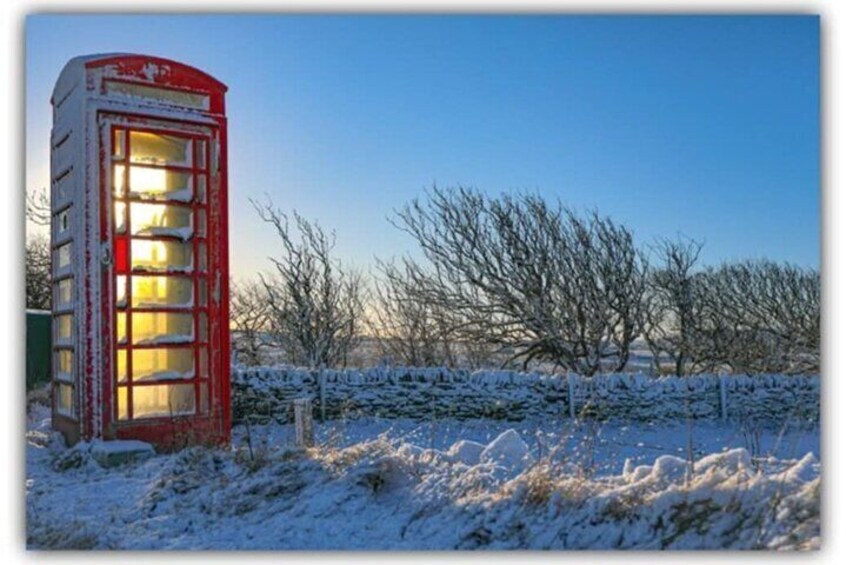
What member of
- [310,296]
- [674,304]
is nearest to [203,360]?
[674,304]

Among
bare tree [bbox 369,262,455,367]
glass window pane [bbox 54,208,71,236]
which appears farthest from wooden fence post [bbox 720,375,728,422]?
glass window pane [bbox 54,208,71,236]

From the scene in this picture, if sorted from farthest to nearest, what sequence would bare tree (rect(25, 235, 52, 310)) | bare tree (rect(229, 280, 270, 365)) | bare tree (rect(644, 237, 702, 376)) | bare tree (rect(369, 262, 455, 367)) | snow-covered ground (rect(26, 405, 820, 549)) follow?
bare tree (rect(229, 280, 270, 365)), bare tree (rect(369, 262, 455, 367)), bare tree (rect(644, 237, 702, 376)), bare tree (rect(25, 235, 52, 310)), snow-covered ground (rect(26, 405, 820, 549))

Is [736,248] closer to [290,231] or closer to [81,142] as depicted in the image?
[290,231]

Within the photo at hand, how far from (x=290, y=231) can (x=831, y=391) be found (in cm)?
415

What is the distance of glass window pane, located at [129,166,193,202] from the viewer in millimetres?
5039

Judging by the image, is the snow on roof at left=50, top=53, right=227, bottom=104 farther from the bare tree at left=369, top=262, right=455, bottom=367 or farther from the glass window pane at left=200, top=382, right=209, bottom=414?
the bare tree at left=369, top=262, right=455, bottom=367

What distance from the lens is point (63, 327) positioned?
5.36 metres

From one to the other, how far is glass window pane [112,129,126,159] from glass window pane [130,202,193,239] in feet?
0.98

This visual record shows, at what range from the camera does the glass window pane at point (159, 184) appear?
16.5ft

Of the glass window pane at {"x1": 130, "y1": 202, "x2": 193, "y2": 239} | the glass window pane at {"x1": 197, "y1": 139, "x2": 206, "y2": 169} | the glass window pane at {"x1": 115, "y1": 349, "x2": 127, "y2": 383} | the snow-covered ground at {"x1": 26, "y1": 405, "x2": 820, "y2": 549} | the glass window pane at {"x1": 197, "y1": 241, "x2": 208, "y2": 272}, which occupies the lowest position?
the snow-covered ground at {"x1": 26, "y1": 405, "x2": 820, "y2": 549}

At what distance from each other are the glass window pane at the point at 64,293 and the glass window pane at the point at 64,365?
288mm

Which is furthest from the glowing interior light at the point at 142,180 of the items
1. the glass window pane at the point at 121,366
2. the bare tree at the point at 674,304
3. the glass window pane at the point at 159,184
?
the bare tree at the point at 674,304

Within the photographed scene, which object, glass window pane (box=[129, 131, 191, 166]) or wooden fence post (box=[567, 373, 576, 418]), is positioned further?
wooden fence post (box=[567, 373, 576, 418])

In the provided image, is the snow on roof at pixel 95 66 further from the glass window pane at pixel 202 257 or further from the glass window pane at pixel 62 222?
the glass window pane at pixel 202 257
